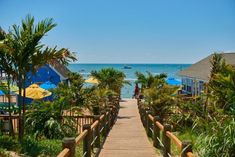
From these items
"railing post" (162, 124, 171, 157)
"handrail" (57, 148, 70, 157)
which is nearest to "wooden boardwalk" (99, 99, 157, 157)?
"railing post" (162, 124, 171, 157)

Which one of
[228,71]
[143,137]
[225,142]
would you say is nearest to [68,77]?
[143,137]

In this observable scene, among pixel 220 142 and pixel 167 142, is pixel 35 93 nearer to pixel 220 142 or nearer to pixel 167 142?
pixel 167 142

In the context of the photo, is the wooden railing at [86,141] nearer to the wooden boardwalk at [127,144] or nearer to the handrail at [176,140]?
the wooden boardwalk at [127,144]

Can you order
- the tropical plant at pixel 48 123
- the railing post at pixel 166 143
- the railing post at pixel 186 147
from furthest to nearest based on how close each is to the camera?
the tropical plant at pixel 48 123 → the railing post at pixel 166 143 → the railing post at pixel 186 147

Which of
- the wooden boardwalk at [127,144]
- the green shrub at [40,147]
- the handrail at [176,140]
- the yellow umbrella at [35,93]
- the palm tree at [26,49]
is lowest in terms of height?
the wooden boardwalk at [127,144]

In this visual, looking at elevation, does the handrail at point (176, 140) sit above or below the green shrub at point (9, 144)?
above

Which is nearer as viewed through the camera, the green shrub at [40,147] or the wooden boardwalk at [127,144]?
the green shrub at [40,147]

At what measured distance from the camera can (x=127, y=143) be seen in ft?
41.2

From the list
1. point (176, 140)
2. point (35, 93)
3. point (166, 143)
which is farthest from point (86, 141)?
point (35, 93)

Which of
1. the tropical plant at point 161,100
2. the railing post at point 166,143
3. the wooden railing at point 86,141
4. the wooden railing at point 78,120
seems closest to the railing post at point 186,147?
the wooden railing at point 86,141

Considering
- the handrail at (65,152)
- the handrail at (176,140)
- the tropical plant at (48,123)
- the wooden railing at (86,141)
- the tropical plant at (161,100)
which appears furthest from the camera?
the tropical plant at (161,100)

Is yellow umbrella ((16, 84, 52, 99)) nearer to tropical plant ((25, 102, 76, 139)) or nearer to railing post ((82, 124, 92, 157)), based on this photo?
tropical plant ((25, 102, 76, 139))

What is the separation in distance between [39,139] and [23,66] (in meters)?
2.44

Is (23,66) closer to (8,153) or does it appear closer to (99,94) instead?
(8,153)
